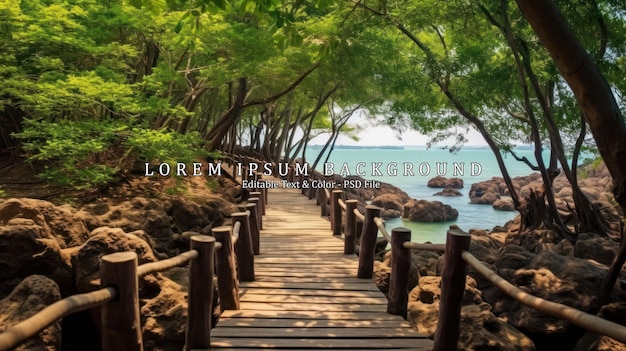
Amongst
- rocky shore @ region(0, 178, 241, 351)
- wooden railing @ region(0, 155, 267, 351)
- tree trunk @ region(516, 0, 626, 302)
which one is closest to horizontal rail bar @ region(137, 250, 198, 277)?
wooden railing @ region(0, 155, 267, 351)

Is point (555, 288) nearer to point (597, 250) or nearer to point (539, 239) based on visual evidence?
point (597, 250)

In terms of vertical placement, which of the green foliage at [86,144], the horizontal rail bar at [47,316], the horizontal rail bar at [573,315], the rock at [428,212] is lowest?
the rock at [428,212]

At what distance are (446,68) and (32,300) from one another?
38.6ft

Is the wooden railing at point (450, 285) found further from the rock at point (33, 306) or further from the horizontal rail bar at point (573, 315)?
the rock at point (33, 306)

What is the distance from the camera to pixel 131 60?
1351 centimetres

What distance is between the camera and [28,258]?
20.5 ft

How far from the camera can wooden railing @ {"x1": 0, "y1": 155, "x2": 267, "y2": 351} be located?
2184mm

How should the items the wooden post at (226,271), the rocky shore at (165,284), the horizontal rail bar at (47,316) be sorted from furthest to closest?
the rocky shore at (165,284) < the wooden post at (226,271) < the horizontal rail bar at (47,316)

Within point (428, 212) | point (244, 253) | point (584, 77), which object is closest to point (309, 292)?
point (244, 253)

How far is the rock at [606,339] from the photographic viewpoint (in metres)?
5.17

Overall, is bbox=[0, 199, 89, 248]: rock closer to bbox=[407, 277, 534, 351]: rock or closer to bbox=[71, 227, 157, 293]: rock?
bbox=[71, 227, 157, 293]: rock

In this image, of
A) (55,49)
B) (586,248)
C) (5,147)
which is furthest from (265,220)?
(5,147)

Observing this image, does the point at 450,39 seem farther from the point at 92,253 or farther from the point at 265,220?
the point at 92,253

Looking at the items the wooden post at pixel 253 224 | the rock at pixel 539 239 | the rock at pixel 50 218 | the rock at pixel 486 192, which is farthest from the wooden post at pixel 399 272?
the rock at pixel 486 192
